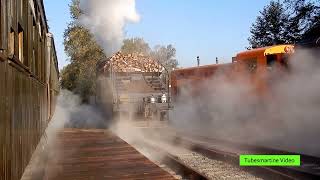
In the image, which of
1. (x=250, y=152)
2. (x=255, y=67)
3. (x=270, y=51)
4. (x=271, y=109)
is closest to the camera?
(x=250, y=152)

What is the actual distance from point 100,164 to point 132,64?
1323 centimetres

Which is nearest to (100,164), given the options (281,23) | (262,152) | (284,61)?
(262,152)

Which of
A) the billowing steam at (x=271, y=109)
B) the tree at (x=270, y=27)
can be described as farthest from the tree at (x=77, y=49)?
the billowing steam at (x=271, y=109)

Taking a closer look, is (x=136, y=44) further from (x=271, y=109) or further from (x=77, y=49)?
(x=271, y=109)

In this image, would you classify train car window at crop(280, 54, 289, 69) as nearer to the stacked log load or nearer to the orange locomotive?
the orange locomotive

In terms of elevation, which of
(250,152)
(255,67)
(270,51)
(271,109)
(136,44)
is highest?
(136,44)

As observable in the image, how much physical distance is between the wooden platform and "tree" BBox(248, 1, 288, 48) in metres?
30.0

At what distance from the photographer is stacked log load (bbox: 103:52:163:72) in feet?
59.6

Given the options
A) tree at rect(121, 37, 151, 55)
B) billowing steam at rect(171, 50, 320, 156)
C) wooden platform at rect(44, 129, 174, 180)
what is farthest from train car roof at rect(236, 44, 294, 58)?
tree at rect(121, 37, 151, 55)

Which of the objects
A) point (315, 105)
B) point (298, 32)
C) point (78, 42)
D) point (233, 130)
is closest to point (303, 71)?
point (315, 105)

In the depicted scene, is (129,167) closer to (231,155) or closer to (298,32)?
(231,155)

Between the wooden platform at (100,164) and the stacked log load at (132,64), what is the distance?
35.5 ft

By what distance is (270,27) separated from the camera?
119 ft

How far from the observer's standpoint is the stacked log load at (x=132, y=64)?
59.6 feet
